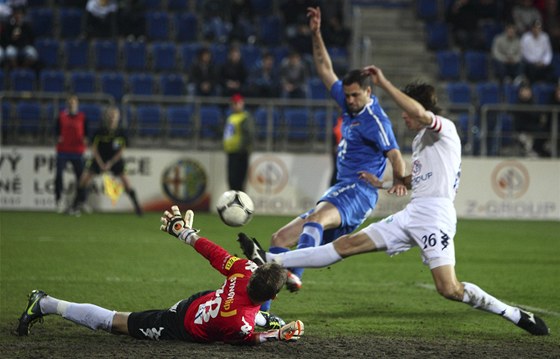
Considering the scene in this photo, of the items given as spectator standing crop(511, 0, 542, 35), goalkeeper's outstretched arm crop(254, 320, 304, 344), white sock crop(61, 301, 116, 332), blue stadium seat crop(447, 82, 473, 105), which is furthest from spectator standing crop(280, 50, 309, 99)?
goalkeeper's outstretched arm crop(254, 320, 304, 344)

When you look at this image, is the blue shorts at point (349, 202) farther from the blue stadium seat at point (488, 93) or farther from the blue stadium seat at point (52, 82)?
the blue stadium seat at point (488, 93)

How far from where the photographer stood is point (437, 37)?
84.9ft

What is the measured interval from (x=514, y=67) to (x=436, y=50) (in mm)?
2447

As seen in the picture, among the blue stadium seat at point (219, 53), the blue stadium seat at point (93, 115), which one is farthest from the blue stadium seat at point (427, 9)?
the blue stadium seat at point (93, 115)

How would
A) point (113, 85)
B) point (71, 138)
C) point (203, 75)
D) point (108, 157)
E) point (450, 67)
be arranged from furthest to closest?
1. point (450, 67)
2. point (113, 85)
3. point (203, 75)
4. point (108, 157)
5. point (71, 138)

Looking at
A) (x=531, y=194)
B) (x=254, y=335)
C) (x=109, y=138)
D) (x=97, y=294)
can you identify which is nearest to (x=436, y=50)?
(x=531, y=194)

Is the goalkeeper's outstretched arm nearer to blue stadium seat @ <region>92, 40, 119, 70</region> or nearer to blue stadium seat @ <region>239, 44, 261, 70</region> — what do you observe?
blue stadium seat @ <region>239, 44, 261, 70</region>

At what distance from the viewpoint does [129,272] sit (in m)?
12.0

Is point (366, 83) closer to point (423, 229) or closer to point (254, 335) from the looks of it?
point (423, 229)

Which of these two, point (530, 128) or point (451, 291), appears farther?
point (530, 128)

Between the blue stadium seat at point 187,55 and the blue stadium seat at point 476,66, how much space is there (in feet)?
22.1

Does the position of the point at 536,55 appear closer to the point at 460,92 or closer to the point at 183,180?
the point at 460,92

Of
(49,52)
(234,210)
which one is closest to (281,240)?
(234,210)

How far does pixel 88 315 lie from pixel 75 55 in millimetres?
16843
